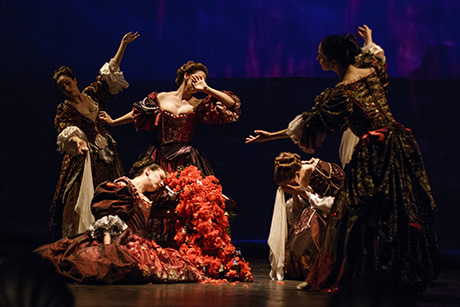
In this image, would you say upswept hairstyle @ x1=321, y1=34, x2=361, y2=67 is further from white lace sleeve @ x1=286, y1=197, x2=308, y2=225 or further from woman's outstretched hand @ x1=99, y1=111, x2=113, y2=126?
woman's outstretched hand @ x1=99, y1=111, x2=113, y2=126

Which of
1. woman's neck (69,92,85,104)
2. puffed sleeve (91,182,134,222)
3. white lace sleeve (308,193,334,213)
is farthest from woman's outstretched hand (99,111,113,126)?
white lace sleeve (308,193,334,213)

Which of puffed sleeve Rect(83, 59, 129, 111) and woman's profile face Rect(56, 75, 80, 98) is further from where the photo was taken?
puffed sleeve Rect(83, 59, 129, 111)

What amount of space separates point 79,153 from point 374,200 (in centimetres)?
231

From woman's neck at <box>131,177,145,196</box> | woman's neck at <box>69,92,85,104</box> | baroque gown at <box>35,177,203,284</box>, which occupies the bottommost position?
baroque gown at <box>35,177,203,284</box>

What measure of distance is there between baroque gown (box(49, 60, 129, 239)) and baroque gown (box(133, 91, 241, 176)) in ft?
1.72

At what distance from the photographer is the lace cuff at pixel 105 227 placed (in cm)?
330

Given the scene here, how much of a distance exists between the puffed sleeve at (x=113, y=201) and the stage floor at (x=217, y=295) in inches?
18.5

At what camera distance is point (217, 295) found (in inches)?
113

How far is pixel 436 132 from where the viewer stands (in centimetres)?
509

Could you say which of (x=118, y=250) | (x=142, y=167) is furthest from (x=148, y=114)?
(x=118, y=250)

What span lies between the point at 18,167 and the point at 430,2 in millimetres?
4192

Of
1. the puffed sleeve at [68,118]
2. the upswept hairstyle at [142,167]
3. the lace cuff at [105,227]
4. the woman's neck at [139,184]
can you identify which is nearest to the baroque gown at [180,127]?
the upswept hairstyle at [142,167]

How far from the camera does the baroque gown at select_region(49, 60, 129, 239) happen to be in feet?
13.8

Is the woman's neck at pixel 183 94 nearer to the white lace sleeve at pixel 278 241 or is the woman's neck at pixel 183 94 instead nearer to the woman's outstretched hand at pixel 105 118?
the woman's outstretched hand at pixel 105 118
